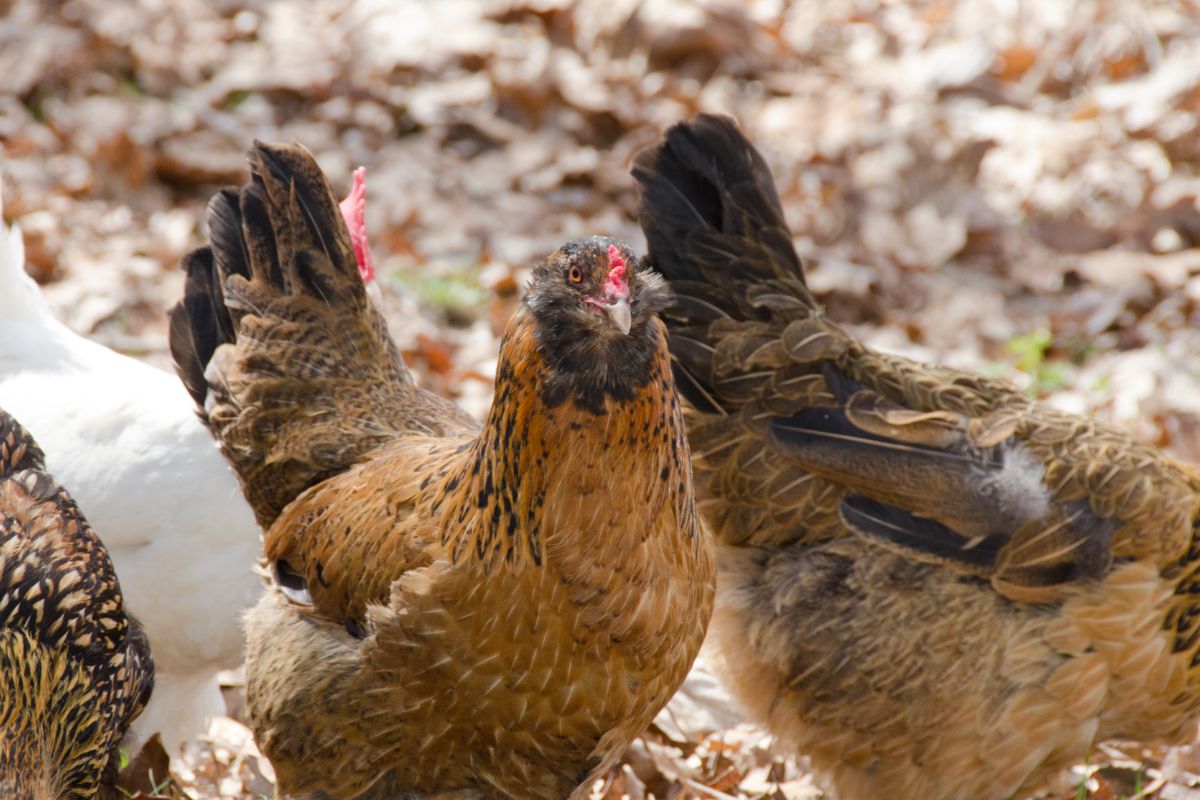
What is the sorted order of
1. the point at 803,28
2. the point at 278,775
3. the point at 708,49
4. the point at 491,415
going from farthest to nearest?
the point at 803,28
the point at 708,49
the point at 278,775
the point at 491,415

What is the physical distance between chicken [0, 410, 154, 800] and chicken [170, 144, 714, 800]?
0.37 metres

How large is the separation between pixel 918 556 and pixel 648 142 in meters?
4.75

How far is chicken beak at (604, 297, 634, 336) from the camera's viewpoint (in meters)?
2.53

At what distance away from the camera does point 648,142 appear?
7977 millimetres

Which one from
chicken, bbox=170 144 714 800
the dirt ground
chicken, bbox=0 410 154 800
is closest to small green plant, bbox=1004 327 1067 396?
the dirt ground

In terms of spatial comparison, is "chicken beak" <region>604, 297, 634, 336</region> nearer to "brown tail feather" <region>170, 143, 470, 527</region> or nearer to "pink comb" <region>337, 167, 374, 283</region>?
"brown tail feather" <region>170, 143, 470, 527</region>

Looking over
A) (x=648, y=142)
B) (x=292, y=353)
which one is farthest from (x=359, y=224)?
(x=648, y=142)

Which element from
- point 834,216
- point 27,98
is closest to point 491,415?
point 834,216

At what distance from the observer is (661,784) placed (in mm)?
4086

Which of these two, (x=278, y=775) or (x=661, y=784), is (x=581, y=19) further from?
(x=278, y=775)

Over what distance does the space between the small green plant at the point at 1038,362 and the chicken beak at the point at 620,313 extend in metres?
3.98

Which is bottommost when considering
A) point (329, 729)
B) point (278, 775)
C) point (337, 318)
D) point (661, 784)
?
point (661, 784)

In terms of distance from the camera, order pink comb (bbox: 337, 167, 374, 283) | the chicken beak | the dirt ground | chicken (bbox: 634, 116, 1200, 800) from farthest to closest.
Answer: the dirt ground
pink comb (bbox: 337, 167, 374, 283)
chicken (bbox: 634, 116, 1200, 800)
the chicken beak

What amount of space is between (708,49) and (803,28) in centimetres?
102
